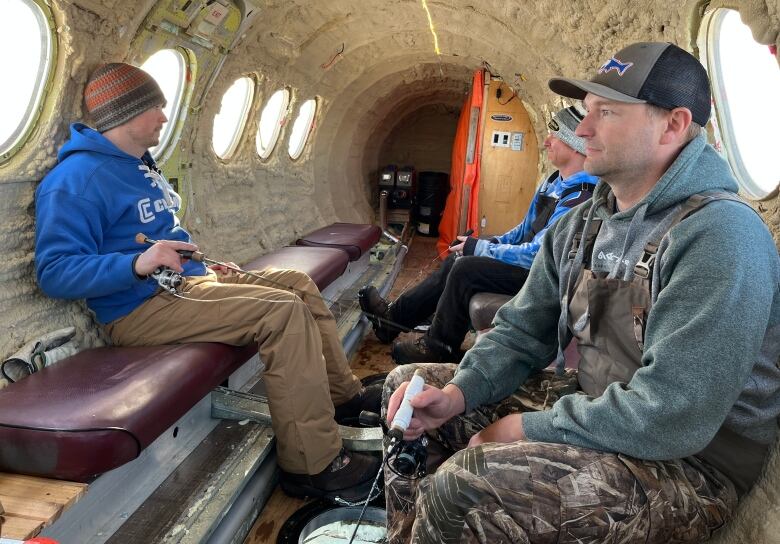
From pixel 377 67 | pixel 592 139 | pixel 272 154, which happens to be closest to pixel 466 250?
pixel 592 139

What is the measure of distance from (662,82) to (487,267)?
220cm

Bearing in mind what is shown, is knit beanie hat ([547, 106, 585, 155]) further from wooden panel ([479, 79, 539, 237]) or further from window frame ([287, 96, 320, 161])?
window frame ([287, 96, 320, 161])

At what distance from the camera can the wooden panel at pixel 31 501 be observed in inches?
61.4

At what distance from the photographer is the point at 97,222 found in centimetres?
242

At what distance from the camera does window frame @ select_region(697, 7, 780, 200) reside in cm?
262

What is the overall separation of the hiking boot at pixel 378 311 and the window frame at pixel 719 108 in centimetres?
246

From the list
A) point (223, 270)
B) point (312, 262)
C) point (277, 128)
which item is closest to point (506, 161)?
point (277, 128)

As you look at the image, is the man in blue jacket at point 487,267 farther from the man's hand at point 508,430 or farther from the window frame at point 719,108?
the man's hand at point 508,430

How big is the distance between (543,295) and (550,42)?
2.97 metres

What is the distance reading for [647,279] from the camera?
150cm

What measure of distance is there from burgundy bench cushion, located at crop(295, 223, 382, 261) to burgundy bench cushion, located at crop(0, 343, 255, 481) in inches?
116

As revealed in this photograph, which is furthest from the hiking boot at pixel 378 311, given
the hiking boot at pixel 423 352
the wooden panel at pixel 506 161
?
the wooden panel at pixel 506 161

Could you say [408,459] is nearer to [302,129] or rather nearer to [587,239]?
[587,239]

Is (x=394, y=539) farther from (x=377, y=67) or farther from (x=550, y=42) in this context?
(x=377, y=67)
